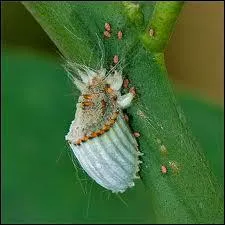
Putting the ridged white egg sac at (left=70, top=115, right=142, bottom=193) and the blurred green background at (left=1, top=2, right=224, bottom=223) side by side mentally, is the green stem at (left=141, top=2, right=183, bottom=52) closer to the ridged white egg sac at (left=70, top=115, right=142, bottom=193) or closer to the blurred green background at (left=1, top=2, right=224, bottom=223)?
the ridged white egg sac at (left=70, top=115, right=142, bottom=193)

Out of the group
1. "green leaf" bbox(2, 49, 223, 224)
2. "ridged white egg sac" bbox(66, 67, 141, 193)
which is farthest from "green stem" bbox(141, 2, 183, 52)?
"green leaf" bbox(2, 49, 223, 224)

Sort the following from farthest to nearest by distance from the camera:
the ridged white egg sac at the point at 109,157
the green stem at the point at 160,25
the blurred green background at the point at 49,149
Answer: the blurred green background at the point at 49,149, the ridged white egg sac at the point at 109,157, the green stem at the point at 160,25

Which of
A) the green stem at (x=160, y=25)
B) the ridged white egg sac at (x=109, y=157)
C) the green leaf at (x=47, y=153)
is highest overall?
the green stem at (x=160, y=25)

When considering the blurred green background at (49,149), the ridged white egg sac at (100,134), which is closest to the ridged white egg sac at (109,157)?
the ridged white egg sac at (100,134)

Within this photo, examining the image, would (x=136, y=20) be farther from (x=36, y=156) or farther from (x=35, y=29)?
(x=35, y=29)

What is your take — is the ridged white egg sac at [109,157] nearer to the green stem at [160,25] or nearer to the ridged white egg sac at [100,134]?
the ridged white egg sac at [100,134]

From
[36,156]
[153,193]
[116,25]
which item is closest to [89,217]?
[36,156]
